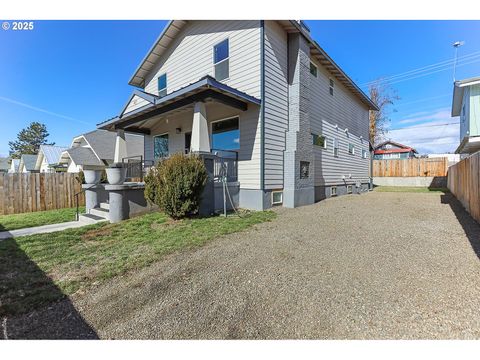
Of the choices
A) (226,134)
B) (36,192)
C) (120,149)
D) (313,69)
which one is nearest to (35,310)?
(226,134)

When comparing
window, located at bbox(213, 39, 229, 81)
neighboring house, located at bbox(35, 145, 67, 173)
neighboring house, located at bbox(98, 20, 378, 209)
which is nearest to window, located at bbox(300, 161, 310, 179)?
neighboring house, located at bbox(98, 20, 378, 209)

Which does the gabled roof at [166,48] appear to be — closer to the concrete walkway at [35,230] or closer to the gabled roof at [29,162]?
the concrete walkway at [35,230]

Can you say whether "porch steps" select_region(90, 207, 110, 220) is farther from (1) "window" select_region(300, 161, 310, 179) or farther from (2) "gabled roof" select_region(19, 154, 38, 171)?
(2) "gabled roof" select_region(19, 154, 38, 171)

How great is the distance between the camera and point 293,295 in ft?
8.27

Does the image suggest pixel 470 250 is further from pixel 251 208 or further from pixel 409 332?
pixel 251 208

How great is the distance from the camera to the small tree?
49909 millimetres

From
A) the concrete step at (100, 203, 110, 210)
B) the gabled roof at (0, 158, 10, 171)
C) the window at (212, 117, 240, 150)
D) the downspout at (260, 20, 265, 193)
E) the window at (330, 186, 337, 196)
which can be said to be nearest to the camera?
the concrete step at (100, 203, 110, 210)

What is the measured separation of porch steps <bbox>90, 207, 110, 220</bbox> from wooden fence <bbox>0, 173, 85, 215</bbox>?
3.84m

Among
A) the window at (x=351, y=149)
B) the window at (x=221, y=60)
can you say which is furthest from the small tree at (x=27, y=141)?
the window at (x=351, y=149)

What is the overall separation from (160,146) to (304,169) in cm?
814

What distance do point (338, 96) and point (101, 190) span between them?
13.1m

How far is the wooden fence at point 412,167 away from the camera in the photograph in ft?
60.4

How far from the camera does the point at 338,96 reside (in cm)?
1291

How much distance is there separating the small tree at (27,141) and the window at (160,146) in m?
55.9
